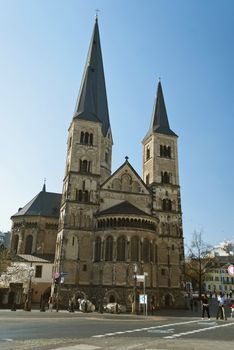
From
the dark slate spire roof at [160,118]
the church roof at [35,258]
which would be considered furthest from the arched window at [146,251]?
the dark slate spire roof at [160,118]

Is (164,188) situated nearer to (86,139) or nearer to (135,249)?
(135,249)

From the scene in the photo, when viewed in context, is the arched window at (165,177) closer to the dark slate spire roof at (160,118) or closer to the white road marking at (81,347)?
the dark slate spire roof at (160,118)

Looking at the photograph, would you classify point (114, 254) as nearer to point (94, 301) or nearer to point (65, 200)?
point (94, 301)

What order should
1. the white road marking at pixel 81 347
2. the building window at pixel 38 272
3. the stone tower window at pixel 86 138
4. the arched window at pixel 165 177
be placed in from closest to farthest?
1. the white road marking at pixel 81 347
2. the stone tower window at pixel 86 138
3. the building window at pixel 38 272
4. the arched window at pixel 165 177

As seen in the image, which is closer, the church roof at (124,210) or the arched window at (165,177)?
the church roof at (124,210)

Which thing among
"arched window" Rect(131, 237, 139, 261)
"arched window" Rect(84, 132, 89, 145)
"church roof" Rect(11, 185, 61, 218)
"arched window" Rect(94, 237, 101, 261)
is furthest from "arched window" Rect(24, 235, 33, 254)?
"arched window" Rect(131, 237, 139, 261)

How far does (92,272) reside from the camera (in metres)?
46.4

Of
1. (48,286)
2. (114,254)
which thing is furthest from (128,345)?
(48,286)

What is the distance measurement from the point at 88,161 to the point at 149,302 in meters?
22.2

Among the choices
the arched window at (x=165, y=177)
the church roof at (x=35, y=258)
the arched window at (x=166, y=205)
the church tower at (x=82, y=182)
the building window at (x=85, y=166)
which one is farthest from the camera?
the arched window at (x=165, y=177)

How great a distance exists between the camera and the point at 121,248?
45.2 metres

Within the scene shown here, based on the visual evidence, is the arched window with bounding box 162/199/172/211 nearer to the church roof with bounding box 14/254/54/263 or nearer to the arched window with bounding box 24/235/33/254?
the church roof with bounding box 14/254/54/263

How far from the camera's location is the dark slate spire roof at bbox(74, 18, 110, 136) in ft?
184

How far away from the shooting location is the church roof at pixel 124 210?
46.3 meters
